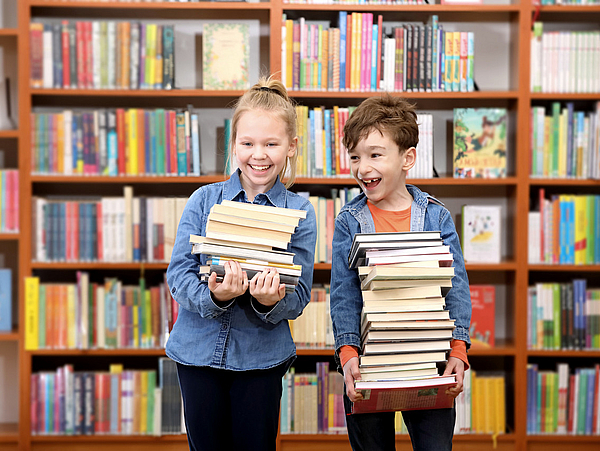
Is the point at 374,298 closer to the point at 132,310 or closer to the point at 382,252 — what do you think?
the point at 382,252

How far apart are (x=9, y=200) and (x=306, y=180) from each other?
1.33 meters

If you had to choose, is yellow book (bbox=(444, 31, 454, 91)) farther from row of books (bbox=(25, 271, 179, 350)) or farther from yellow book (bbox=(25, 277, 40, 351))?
yellow book (bbox=(25, 277, 40, 351))

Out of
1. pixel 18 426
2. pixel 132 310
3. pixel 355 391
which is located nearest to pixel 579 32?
pixel 355 391

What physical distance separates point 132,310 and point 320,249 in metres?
0.88

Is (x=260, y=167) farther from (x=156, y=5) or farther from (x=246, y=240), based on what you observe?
(x=156, y=5)

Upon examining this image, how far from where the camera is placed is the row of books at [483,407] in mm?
2537

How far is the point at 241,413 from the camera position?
1268 millimetres

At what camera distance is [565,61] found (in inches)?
99.0

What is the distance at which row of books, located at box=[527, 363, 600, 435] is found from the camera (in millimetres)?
2525

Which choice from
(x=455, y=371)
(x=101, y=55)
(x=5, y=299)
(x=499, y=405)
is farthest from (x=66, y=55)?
(x=499, y=405)


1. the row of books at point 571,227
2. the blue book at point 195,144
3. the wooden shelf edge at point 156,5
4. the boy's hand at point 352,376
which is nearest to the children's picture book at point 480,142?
the row of books at point 571,227

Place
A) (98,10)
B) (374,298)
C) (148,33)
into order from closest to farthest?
(374,298) < (148,33) < (98,10)

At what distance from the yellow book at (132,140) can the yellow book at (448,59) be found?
54.7 inches

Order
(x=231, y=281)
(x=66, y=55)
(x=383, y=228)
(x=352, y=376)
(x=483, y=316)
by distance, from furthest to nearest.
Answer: (x=483, y=316)
(x=66, y=55)
(x=383, y=228)
(x=352, y=376)
(x=231, y=281)
